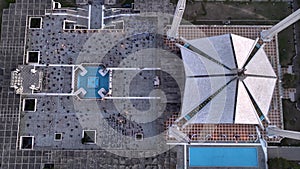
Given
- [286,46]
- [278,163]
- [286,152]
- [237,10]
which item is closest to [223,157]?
[278,163]

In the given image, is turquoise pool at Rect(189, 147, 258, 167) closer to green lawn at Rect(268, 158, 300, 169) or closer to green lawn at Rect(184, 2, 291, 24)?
green lawn at Rect(268, 158, 300, 169)

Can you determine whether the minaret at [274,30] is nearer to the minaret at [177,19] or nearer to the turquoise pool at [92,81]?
the minaret at [177,19]

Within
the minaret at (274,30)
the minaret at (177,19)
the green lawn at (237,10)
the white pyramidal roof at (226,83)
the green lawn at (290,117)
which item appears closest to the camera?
the minaret at (177,19)

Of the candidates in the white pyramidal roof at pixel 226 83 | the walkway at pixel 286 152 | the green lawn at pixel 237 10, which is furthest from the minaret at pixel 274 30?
the walkway at pixel 286 152

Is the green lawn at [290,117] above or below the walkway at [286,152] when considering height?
above

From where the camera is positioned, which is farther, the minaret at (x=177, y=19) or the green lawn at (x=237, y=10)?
the green lawn at (x=237, y=10)

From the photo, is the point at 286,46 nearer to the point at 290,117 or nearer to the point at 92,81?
the point at 290,117
